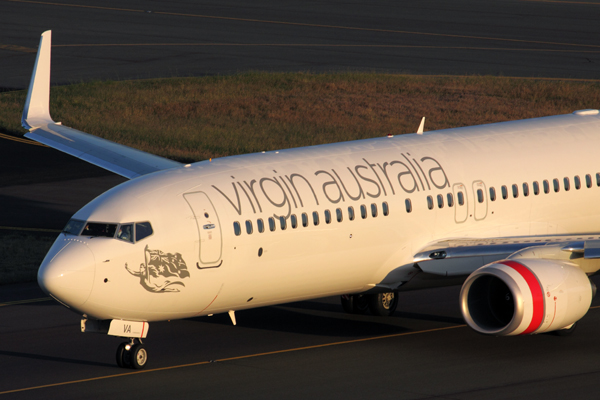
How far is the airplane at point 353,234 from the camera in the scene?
22.9 meters

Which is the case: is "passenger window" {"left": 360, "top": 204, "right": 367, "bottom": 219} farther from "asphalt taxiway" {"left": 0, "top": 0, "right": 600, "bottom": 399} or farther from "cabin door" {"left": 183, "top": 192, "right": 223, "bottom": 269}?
"cabin door" {"left": 183, "top": 192, "right": 223, "bottom": 269}

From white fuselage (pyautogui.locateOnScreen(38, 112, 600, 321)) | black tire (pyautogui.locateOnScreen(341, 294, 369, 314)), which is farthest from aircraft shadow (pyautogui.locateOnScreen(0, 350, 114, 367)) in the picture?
black tire (pyautogui.locateOnScreen(341, 294, 369, 314))

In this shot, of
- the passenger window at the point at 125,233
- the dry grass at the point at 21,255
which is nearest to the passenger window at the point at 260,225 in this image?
the passenger window at the point at 125,233

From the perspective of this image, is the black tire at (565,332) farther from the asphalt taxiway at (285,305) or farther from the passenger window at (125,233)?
the passenger window at (125,233)

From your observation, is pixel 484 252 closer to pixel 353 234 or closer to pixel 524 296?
pixel 524 296

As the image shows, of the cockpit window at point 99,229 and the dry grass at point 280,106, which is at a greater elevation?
the dry grass at point 280,106

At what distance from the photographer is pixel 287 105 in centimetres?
6150

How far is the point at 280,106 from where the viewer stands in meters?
61.3

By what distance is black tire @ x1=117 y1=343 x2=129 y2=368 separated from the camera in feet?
78.6

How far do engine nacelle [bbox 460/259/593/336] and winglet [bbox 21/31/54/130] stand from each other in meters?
15.5

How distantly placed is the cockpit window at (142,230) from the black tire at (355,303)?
792 centimetres

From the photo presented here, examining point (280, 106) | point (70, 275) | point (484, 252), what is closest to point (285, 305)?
point (484, 252)

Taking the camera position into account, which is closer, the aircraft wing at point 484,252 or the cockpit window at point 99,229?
the cockpit window at point 99,229

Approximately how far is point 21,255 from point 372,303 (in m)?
13.7
